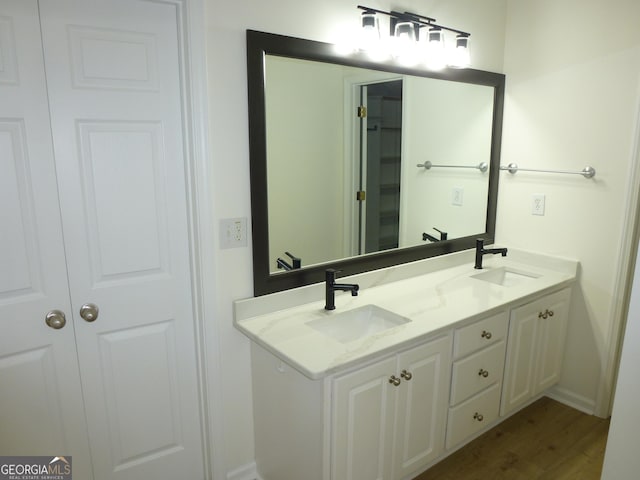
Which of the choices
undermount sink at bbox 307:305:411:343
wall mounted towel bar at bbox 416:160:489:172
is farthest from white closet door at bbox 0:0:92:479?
wall mounted towel bar at bbox 416:160:489:172

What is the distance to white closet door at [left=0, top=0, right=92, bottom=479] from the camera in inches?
54.6

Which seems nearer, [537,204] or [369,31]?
[369,31]

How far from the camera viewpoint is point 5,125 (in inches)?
54.9

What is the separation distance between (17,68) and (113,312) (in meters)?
0.86

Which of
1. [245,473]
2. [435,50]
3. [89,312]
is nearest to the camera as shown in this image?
[89,312]

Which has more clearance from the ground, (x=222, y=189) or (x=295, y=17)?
(x=295, y=17)

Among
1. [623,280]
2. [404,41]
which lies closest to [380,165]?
[404,41]

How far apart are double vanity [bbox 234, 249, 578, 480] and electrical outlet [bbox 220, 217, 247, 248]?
0.25m

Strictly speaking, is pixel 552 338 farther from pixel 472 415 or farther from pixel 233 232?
pixel 233 232

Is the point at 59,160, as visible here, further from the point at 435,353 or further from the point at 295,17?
the point at 435,353

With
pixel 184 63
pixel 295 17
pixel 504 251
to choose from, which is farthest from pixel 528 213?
pixel 184 63

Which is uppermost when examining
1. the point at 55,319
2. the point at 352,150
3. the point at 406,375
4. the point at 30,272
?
the point at 352,150

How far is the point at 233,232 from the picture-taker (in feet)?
5.81

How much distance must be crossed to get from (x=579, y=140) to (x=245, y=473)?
2.38 metres
